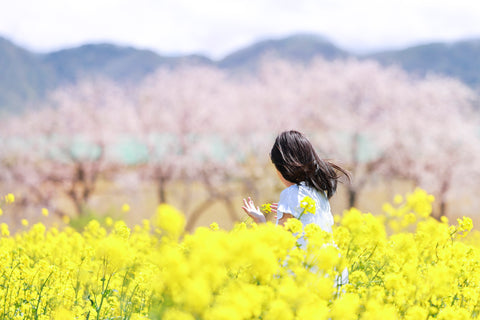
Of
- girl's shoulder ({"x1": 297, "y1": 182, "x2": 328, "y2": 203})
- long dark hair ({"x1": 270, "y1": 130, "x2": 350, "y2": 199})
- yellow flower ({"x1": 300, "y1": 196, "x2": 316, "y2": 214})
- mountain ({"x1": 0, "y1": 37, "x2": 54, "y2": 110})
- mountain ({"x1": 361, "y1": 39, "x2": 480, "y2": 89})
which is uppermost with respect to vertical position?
Answer: mountain ({"x1": 361, "y1": 39, "x2": 480, "y2": 89})

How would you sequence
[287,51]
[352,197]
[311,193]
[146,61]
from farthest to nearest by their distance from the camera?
[146,61], [287,51], [352,197], [311,193]

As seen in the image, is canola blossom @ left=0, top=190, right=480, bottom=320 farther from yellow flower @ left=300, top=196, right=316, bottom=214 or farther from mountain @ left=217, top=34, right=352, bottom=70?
mountain @ left=217, top=34, right=352, bottom=70

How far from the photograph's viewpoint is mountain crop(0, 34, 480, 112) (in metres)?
16.7

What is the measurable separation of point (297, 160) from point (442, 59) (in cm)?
1599

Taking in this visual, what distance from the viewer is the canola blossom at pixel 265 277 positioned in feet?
5.42

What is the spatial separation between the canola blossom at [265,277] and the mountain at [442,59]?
14024 mm

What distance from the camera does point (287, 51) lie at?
1795cm

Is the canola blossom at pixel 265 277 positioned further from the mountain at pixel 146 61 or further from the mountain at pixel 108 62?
the mountain at pixel 108 62

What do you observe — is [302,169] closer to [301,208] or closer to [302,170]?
[302,170]

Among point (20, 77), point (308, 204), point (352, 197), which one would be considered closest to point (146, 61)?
point (20, 77)

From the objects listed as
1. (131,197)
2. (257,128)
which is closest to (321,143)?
(257,128)

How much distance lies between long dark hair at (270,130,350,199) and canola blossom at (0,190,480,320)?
Answer: 16.4 inches

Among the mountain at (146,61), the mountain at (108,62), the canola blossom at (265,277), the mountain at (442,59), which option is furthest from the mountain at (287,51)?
the canola blossom at (265,277)

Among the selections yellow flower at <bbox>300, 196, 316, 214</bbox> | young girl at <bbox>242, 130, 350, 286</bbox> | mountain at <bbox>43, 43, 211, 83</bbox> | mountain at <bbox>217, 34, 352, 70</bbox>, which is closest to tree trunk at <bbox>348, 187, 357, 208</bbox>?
mountain at <bbox>217, 34, 352, 70</bbox>
